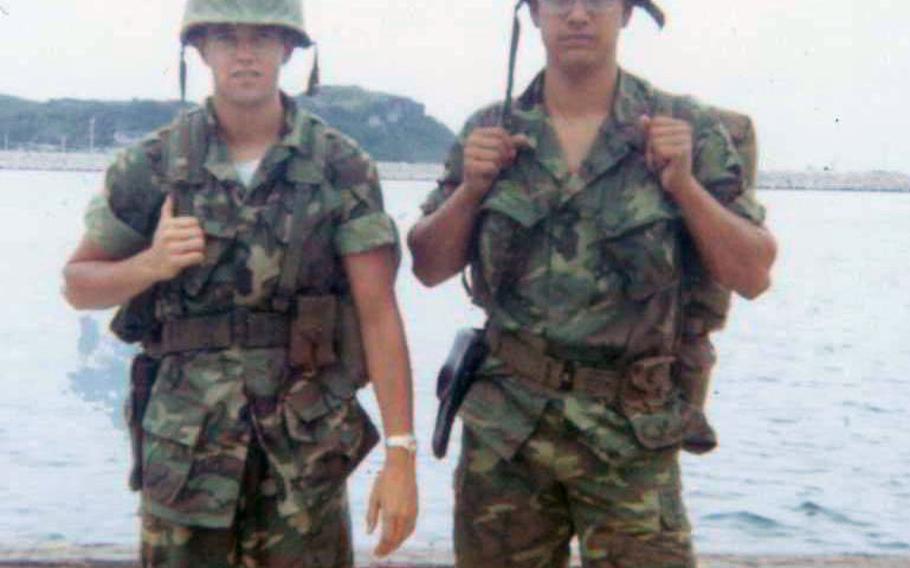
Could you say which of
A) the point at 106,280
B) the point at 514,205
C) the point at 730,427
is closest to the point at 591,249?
the point at 514,205

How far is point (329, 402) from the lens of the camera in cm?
418

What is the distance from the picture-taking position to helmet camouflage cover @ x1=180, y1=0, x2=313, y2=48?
13.3 feet

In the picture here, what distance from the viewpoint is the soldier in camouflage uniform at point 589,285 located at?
4.28 meters

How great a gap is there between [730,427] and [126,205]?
1301 centimetres

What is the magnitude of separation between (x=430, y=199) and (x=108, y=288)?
0.92m

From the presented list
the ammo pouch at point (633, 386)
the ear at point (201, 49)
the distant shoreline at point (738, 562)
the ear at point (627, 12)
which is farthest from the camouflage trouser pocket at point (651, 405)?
the distant shoreline at point (738, 562)

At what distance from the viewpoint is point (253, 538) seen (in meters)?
4.14

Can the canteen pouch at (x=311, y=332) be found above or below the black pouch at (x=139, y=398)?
above

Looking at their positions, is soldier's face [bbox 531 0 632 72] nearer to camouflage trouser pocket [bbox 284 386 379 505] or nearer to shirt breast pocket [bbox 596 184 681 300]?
shirt breast pocket [bbox 596 184 681 300]

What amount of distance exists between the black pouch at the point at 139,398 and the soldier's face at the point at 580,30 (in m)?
1.26

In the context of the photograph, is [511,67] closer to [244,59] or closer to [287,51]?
[287,51]

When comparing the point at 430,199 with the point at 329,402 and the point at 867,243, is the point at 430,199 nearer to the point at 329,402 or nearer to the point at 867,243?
the point at 329,402

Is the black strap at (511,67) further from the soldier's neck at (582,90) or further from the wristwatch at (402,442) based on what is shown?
the wristwatch at (402,442)

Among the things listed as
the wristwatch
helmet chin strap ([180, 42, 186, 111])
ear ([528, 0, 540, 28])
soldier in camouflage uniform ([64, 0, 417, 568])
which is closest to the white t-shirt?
soldier in camouflage uniform ([64, 0, 417, 568])
